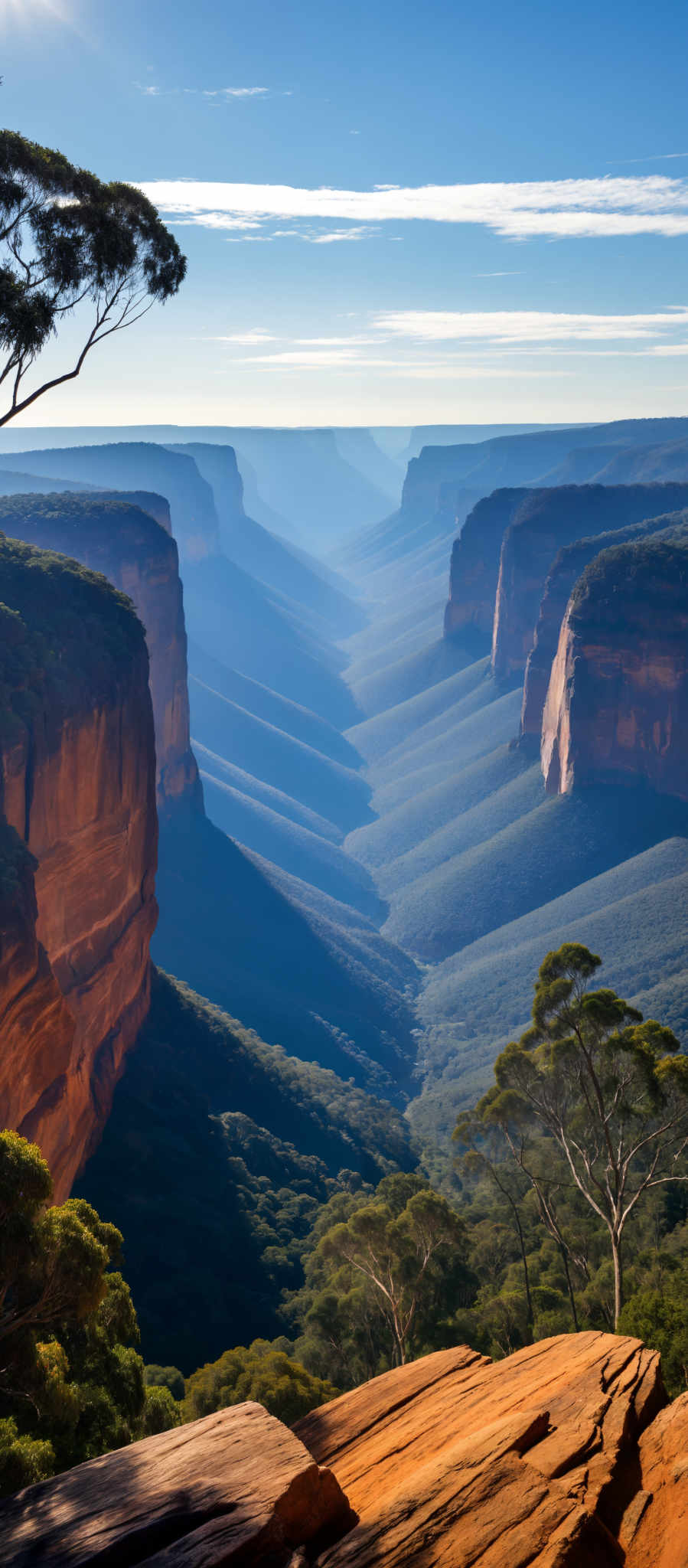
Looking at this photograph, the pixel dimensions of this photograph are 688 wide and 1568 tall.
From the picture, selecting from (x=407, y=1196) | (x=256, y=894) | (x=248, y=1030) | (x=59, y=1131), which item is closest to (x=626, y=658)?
(x=256, y=894)

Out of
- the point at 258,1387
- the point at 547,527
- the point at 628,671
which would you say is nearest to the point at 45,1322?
the point at 258,1387

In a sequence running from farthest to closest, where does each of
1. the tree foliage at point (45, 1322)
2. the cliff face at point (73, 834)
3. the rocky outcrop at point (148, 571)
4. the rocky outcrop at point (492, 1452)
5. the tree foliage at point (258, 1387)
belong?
the rocky outcrop at point (148, 571) < the cliff face at point (73, 834) < the tree foliage at point (258, 1387) < the tree foliage at point (45, 1322) < the rocky outcrop at point (492, 1452)

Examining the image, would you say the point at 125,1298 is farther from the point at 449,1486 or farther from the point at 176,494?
the point at 176,494

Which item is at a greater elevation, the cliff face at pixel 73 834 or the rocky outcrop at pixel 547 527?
the rocky outcrop at pixel 547 527

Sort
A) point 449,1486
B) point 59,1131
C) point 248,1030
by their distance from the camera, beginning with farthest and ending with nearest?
point 248,1030 < point 59,1131 < point 449,1486

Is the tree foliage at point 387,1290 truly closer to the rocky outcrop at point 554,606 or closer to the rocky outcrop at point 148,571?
the rocky outcrop at point 148,571

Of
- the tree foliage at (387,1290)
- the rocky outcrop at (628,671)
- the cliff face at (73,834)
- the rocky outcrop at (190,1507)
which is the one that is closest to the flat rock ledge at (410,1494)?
the rocky outcrop at (190,1507)
